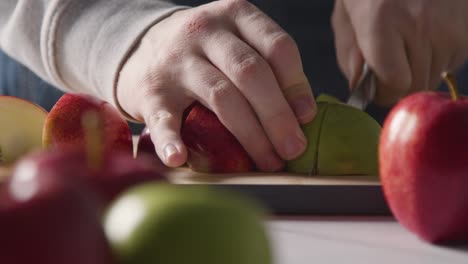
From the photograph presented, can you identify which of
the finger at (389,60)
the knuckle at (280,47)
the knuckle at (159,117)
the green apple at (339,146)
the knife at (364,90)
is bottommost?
the knife at (364,90)

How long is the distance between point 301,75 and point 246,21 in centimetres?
10

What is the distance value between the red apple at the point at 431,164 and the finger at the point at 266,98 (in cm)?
26

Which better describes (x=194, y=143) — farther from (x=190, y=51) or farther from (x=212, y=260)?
(x=212, y=260)

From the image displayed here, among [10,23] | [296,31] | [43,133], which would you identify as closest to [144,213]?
[43,133]

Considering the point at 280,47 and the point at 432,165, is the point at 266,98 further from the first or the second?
the point at 432,165

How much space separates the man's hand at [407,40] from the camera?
1273 millimetres

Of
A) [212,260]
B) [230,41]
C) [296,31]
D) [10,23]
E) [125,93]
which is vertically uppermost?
[212,260]

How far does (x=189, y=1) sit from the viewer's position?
1636mm

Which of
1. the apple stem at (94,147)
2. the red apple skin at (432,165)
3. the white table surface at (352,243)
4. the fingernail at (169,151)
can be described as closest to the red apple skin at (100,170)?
the apple stem at (94,147)

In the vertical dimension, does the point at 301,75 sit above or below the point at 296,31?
above

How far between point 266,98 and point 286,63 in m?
0.05

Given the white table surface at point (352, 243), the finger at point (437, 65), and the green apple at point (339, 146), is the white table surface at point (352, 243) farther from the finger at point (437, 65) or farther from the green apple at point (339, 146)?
the finger at point (437, 65)

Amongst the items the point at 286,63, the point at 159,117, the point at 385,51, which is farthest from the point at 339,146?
the point at 385,51

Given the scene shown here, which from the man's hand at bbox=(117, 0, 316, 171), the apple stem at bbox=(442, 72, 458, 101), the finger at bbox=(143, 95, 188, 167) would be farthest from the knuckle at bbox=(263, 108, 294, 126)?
the apple stem at bbox=(442, 72, 458, 101)
